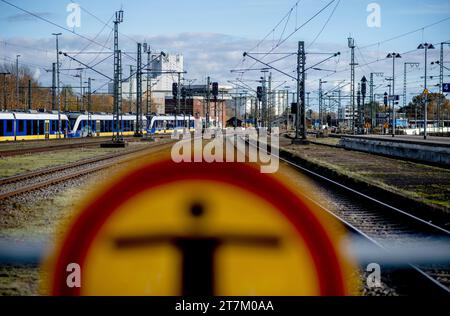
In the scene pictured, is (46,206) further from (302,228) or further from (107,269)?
(302,228)

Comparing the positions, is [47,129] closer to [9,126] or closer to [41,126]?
[41,126]

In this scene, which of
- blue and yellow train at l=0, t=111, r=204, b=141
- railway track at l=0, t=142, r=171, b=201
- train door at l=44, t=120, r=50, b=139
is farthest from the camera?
train door at l=44, t=120, r=50, b=139

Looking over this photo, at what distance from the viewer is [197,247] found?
7.20 ft

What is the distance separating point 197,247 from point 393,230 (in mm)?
9174

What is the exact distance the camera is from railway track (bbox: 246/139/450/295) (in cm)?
645

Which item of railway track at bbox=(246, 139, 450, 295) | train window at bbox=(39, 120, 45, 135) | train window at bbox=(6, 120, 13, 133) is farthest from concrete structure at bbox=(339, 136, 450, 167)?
train window at bbox=(39, 120, 45, 135)

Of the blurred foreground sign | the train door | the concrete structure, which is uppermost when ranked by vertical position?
the train door

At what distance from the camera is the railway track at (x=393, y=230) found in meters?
6.45

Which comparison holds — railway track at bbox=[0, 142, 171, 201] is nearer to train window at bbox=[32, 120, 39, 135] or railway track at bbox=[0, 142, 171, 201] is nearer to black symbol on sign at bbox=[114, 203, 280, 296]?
black symbol on sign at bbox=[114, 203, 280, 296]

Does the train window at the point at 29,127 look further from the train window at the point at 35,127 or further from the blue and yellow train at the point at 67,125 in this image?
the train window at the point at 35,127

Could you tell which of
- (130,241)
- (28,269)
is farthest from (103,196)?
(28,269)

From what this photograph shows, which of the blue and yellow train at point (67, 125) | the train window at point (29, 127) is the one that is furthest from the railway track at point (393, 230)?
the train window at point (29, 127)

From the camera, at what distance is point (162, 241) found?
2.20 m
